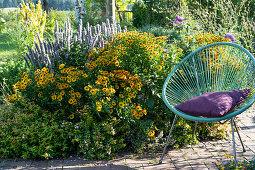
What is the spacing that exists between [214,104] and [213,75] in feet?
2.79

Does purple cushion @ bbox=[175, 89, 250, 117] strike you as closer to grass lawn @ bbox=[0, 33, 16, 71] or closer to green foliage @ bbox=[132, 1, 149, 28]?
grass lawn @ bbox=[0, 33, 16, 71]

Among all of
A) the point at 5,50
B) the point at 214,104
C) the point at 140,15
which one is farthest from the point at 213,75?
the point at 5,50

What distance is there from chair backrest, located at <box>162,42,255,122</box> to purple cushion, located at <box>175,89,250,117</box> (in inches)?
7.5

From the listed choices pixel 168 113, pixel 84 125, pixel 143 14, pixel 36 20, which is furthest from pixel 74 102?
pixel 143 14

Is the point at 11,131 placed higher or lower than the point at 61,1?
lower

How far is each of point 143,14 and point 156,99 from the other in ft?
20.0

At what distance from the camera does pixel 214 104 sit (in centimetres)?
206

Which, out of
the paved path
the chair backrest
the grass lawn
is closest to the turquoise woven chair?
the chair backrest

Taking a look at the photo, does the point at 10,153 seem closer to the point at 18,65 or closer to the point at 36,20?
the point at 18,65

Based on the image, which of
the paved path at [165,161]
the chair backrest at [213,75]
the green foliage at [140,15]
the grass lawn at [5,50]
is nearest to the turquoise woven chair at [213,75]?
the chair backrest at [213,75]

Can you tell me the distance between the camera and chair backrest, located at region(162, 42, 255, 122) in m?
2.41

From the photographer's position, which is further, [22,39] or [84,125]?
[22,39]

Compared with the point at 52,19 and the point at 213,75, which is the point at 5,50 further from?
the point at 213,75

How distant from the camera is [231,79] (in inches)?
102
